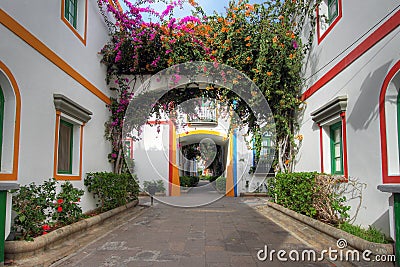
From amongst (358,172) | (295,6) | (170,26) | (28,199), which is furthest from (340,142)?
(28,199)

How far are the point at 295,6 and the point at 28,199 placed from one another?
721cm

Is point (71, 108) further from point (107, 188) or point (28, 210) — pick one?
point (28, 210)

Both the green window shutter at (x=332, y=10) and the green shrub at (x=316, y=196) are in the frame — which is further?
the green window shutter at (x=332, y=10)

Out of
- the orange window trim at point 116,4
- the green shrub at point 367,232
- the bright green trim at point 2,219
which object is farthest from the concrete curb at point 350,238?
the orange window trim at point 116,4

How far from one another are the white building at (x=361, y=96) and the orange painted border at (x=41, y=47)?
4822 millimetres

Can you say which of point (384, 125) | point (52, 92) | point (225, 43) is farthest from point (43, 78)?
point (384, 125)

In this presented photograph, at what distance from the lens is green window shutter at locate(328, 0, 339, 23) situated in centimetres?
640

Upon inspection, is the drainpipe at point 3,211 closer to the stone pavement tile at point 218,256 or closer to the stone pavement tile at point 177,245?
the stone pavement tile at point 177,245

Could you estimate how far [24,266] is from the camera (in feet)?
12.2

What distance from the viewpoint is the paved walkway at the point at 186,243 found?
4141mm

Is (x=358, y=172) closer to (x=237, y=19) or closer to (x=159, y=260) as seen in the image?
(x=159, y=260)

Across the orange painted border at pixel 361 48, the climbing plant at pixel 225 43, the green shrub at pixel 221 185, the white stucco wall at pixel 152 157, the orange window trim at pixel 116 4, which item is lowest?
the green shrub at pixel 221 185

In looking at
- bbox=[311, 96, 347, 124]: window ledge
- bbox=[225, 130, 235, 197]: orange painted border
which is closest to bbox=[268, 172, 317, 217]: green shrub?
bbox=[311, 96, 347, 124]: window ledge

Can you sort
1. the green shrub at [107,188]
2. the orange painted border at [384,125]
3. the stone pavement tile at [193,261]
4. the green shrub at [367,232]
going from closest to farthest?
the stone pavement tile at [193,261] → the green shrub at [367,232] → the orange painted border at [384,125] → the green shrub at [107,188]
